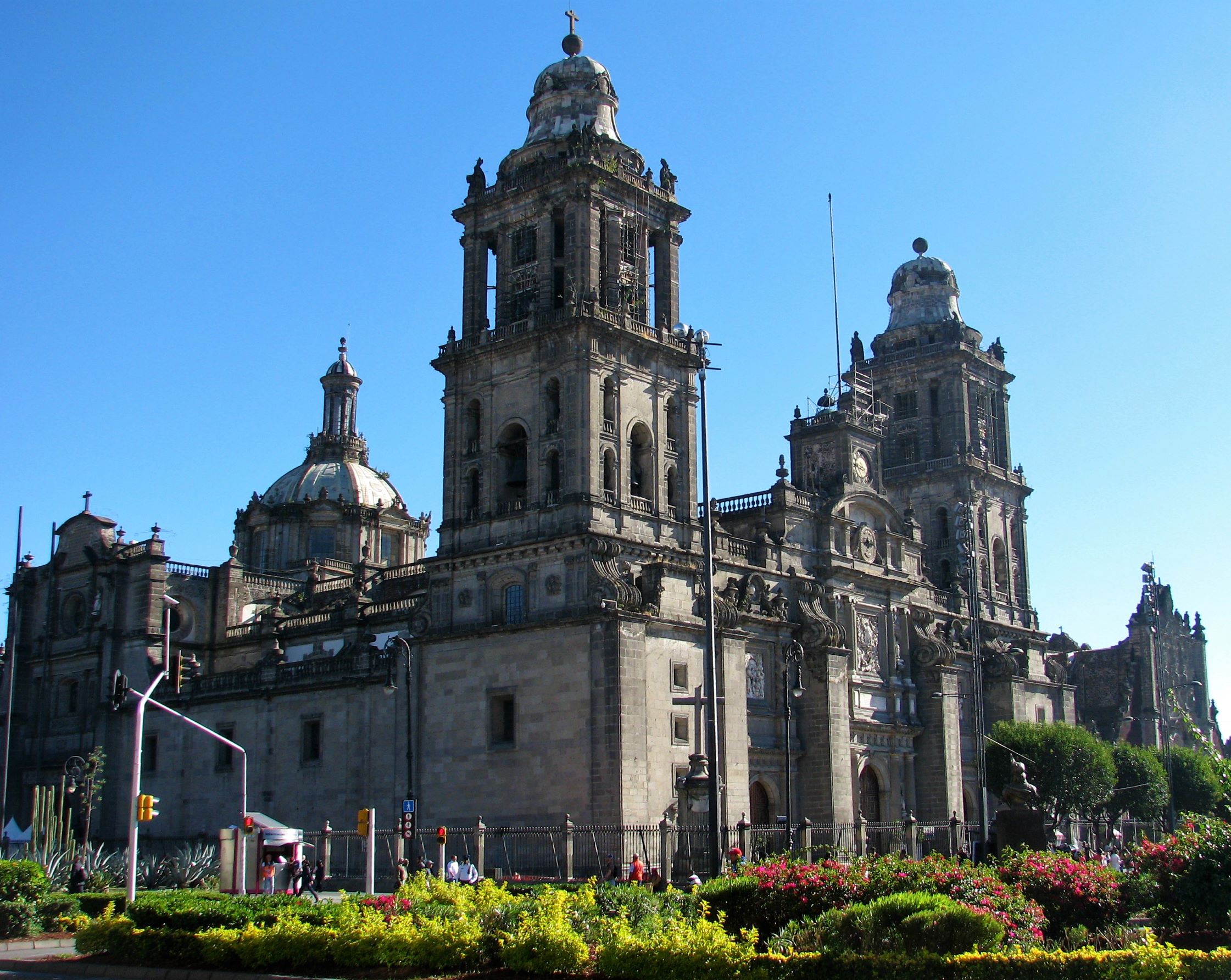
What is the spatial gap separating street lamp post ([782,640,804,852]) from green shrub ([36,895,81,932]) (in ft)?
61.4

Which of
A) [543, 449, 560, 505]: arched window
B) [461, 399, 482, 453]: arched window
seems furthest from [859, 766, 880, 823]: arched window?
[461, 399, 482, 453]: arched window

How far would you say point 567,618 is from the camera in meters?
45.7

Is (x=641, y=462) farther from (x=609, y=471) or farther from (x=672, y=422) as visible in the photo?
(x=609, y=471)

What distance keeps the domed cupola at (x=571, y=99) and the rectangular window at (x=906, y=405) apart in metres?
29.6

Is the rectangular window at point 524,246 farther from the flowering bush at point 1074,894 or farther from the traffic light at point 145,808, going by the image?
the flowering bush at point 1074,894

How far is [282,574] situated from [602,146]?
34.9 m

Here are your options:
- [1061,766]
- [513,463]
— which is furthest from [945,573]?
[513,463]

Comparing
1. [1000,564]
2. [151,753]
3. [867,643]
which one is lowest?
[151,753]

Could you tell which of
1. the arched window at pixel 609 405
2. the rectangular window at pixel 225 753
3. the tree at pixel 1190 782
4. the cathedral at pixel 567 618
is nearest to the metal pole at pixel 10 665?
the cathedral at pixel 567 618

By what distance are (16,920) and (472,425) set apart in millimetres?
26413

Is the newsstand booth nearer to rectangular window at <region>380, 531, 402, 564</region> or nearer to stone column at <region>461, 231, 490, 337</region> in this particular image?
stone column at <region>461, 231, 490, 337</region>

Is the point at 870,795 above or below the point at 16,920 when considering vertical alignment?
above

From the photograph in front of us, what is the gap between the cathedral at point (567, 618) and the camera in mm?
46562

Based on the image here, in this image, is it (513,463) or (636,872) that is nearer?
(636,872)
